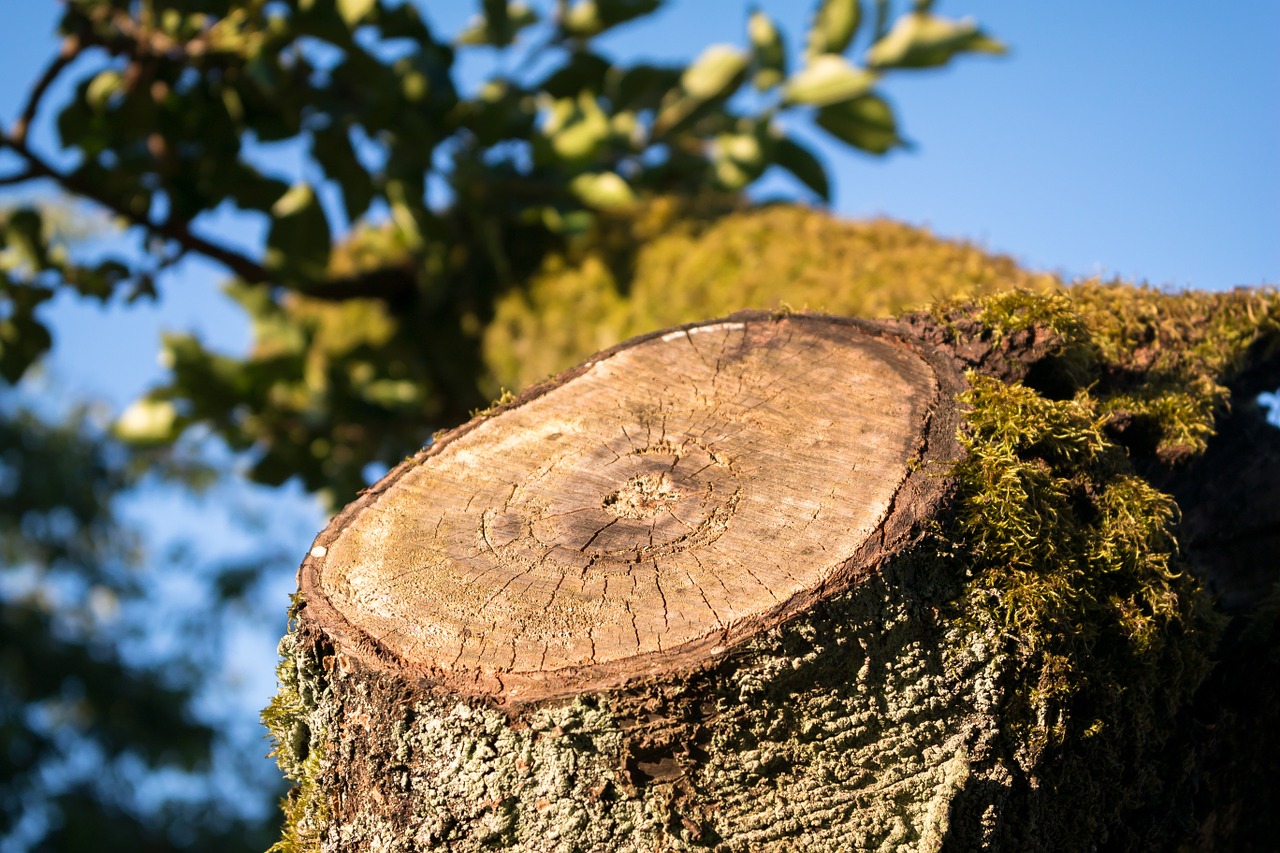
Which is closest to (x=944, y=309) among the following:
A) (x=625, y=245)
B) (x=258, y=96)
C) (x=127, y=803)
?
(x=625, y=245)

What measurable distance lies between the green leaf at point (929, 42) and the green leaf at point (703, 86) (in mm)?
579

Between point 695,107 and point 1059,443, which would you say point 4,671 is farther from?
point 1059,443

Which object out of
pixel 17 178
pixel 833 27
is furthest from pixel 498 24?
pixel 17 178

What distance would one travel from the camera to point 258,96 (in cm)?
400

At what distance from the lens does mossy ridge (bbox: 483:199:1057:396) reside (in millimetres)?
3033

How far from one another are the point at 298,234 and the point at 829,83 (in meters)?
2.19

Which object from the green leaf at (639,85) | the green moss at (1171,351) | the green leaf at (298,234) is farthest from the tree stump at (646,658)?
the green leaf at (639,85)

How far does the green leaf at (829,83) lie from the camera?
3.94 meters

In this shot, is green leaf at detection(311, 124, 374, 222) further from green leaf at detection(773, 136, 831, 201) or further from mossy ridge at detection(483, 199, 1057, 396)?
green leaf at detection(773, 136, 831, 201)

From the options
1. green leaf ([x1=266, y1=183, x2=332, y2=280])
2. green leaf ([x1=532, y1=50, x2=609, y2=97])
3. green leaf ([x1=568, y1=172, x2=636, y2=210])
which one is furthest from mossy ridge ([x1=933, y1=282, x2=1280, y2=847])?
green leaf ([x1=266, y1=183, x2=332, y2=280])

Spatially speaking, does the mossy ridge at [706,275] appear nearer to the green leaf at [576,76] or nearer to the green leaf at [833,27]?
the green leaf at [576,76]

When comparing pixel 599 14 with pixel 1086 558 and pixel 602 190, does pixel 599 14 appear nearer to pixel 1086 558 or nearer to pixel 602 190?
pixel 602 190

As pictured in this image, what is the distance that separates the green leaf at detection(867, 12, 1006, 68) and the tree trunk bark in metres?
2.86

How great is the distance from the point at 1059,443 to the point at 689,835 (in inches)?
30.1
